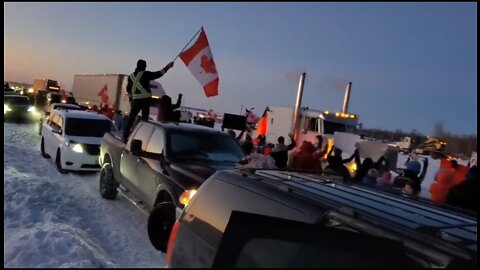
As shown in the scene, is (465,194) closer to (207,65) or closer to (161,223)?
(161,223)

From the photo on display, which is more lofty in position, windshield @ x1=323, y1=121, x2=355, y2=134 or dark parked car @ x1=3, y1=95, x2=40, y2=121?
windshield @ x1=323, y1=121, x2=355, y2=134

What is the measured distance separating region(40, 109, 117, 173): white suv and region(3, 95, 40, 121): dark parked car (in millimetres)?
10081

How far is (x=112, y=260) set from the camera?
5434mm

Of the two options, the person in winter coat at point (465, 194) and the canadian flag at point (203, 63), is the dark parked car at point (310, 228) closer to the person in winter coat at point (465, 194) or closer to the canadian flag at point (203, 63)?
the person in winter coat at point (465, 194)

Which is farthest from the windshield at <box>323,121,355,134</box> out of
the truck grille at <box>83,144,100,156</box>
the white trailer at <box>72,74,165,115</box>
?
the truck grille at <box>83,144,100,156</box>

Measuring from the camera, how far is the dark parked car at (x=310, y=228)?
1933 mm

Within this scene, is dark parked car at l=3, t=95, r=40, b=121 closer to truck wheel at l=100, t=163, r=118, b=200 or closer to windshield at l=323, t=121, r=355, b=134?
windshield at l=323, t=121, r=355, b=134

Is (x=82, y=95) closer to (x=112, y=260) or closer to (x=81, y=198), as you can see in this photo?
(x=81, y=198)

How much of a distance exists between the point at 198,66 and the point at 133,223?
552cm

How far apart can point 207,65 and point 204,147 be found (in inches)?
184

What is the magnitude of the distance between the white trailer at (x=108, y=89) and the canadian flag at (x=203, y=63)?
17922mm

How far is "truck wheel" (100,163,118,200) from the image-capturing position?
908 centimetres

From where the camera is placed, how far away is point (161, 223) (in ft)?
19.8

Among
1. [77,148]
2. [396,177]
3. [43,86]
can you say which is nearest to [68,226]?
[77,148]
